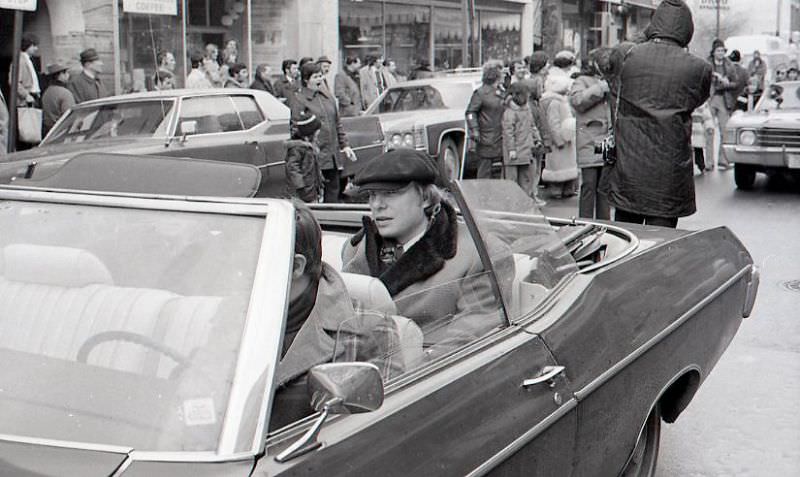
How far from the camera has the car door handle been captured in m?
2.82

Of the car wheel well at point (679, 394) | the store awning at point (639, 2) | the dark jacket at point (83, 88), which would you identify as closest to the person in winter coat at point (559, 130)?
the dark jacket at point (83, 88)

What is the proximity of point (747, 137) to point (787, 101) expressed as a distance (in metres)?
1.10

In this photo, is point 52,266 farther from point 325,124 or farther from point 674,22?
point 325,124

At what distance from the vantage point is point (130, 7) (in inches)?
546

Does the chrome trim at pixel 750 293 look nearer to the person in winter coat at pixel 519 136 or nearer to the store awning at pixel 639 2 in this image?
the person in winter coat at pixel 519 136

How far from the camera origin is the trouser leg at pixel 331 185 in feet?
35.6

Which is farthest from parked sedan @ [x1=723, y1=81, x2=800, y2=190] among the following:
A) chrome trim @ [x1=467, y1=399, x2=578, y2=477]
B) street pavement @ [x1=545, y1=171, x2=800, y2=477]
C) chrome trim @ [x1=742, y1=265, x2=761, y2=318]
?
chrome trim @ [x1=467, y1=399, x2=578, y2=477]

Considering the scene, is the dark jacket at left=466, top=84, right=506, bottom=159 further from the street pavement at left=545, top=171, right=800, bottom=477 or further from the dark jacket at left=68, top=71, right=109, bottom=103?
the dark jacket at left=68, top=71, right=109, bottom=103

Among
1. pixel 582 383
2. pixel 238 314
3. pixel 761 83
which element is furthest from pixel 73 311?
pixel 761 83

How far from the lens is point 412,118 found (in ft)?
45.0

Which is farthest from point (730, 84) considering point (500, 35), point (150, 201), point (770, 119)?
point (150, 201)

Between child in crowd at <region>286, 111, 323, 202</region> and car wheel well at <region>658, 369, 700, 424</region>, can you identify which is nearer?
car wheel well at <region>658, 369, 700, 424</region>

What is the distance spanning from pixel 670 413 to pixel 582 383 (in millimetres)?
1102

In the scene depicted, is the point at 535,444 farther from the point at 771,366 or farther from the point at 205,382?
the point at 771,366
